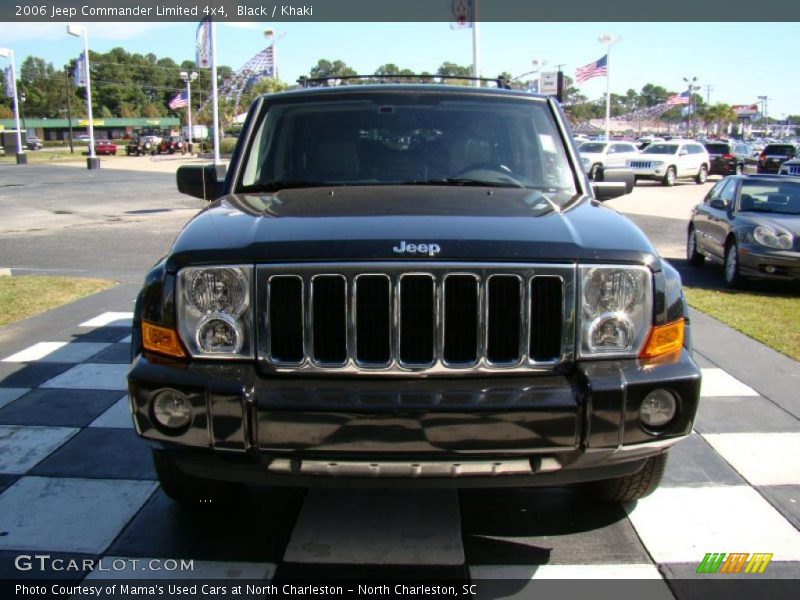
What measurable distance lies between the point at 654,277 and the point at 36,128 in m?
123

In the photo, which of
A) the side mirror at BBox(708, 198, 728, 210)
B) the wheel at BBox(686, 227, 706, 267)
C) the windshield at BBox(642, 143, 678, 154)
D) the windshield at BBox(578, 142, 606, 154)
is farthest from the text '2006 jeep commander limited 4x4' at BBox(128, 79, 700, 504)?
the windshield at BBox(578, 142, 606, 154)

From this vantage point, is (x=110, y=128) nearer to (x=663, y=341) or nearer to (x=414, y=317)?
(x=414, y=317)

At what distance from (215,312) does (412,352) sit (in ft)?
2.43

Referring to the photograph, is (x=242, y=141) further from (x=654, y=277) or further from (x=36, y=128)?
(x=36, y=128)

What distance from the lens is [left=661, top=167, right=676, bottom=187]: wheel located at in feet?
100.0

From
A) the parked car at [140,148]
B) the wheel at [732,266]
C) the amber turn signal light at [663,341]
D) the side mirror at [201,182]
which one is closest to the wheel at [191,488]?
the side mirror at [201,182]

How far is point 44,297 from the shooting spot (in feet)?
28.3

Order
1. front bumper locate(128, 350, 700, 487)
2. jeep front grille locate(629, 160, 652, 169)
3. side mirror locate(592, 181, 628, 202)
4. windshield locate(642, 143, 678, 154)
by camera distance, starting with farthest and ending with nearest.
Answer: windshield locate(642, 143, 678, 154) < jeep front grille locate(629, 160, 652, 169) < side mirror locate(592, 181, 628, 202) < front bumper locate(128, 350, 700, 487)

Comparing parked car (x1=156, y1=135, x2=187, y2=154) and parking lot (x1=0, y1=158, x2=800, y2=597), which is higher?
parked car (x1=156, y1=135, x2=187, y2=154)

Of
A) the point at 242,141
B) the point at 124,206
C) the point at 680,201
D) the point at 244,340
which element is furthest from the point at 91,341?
the point at 680,201

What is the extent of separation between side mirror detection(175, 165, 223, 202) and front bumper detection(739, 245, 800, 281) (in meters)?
7.20

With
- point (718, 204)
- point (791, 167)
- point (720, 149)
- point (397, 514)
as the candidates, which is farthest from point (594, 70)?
point (397, 514)

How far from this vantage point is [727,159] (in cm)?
3556

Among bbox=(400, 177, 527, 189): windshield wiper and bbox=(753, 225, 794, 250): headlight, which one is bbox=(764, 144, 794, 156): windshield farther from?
bbox=(400, 177, 527, 189): windshield wiper
